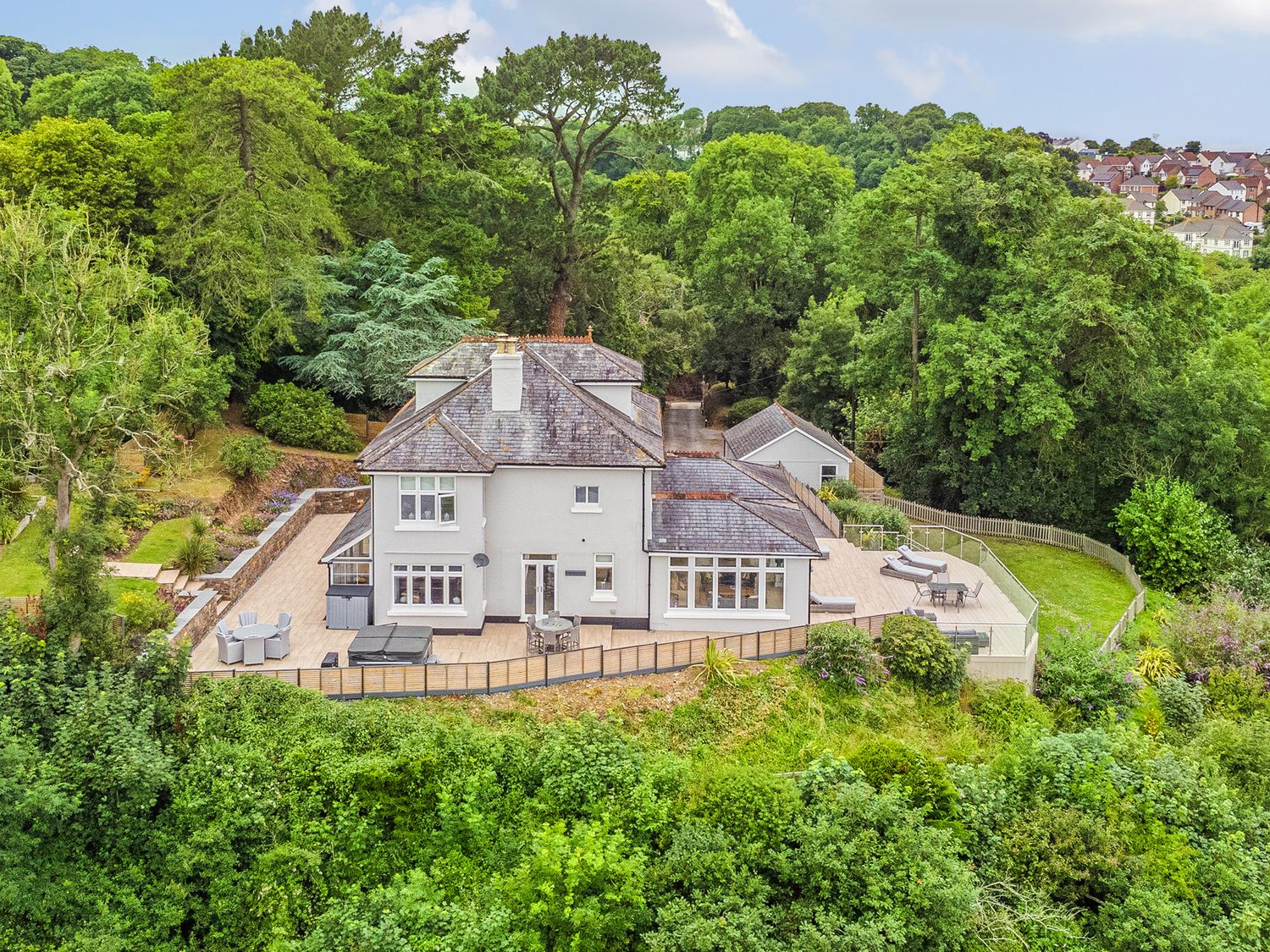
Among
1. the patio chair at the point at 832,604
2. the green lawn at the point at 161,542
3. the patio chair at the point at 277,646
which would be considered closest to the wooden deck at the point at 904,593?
the patio chair at the point at 832,604

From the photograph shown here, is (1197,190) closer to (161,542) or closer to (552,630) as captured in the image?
(552,630)

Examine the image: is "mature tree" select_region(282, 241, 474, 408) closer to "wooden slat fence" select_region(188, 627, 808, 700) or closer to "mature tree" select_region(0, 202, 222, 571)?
"mature tree" select_region(0, 202, 222, 571)

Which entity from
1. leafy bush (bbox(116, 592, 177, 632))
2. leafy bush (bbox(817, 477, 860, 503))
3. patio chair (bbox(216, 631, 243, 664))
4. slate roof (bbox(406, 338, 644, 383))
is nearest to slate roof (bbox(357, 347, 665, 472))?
slate roof (bbox(406, 338, 644, 383))

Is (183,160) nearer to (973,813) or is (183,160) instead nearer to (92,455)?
(92,455)

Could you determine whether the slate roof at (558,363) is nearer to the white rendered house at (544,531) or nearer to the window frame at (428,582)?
the white rendered house at (544,531)

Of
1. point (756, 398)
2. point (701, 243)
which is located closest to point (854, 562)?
point (756, 398)

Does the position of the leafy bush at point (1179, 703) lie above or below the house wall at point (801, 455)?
below
